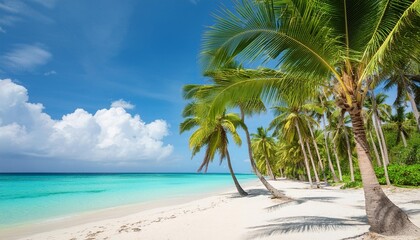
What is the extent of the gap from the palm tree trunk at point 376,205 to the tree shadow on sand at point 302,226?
145cm

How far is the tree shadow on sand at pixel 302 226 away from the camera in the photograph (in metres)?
6.42

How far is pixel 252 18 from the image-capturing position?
15.4 ft

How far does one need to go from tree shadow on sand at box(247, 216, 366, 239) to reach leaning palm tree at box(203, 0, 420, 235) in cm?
160

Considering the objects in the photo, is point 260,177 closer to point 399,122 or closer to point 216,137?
point 216,137

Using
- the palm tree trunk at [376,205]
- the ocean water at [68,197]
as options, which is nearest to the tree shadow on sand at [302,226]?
the palm tree trunk at [376,205]

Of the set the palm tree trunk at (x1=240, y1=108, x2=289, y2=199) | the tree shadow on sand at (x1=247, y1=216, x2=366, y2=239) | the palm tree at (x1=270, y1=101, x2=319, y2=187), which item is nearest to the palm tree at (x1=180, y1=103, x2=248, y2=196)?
the palm tree trunk at (x1=240, y1=108, x2=289, y2=199)

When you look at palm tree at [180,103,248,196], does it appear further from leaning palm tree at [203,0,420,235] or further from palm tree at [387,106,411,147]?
palm tree at [387,106,411,147]

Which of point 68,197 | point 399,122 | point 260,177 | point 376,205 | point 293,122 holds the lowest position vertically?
point 68,197

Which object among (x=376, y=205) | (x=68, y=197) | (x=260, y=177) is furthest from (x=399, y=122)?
(x=68, y=197)

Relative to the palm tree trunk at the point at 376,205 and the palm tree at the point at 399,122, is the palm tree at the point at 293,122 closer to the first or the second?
the palm tree trunk at the point at 376,205

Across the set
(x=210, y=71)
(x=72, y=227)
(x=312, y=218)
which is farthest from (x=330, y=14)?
(x=72, y=227)

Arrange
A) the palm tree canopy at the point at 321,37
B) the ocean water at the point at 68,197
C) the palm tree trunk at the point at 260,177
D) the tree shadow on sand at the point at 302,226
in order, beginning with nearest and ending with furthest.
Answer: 1. the palm tree canopy at the point at 321,37
2. the tree shadow on sand at the point at 302,226
3. the palm tree trunk at the point at 260,177
4. the ocean water at the point at 68,197

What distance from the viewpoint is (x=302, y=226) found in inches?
270

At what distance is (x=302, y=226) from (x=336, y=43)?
4.40 metres
